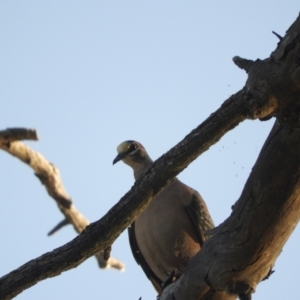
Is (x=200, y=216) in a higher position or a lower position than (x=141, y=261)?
lower

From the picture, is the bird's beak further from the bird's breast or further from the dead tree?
the dead tree

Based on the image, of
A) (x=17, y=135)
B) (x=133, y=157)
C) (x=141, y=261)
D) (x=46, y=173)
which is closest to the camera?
(x=17, y=135)

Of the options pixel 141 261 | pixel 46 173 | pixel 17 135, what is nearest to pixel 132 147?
pixel 46 173

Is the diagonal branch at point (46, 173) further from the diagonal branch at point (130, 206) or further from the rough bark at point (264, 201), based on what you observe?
the rough bark at point (264, 201)

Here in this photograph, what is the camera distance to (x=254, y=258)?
16.7ft

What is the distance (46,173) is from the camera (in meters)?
8.56

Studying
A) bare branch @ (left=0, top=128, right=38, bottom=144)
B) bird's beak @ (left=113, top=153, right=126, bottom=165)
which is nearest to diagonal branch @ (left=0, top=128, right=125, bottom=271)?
bare branch @ (left=0, top=128, right=38, bottom=144)

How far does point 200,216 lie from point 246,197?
301 cm

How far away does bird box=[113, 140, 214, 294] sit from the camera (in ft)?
25.5

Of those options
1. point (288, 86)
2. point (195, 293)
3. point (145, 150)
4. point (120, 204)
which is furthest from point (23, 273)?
point (145, 150)

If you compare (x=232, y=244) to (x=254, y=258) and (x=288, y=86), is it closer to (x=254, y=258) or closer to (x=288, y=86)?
(x=254, y=258)

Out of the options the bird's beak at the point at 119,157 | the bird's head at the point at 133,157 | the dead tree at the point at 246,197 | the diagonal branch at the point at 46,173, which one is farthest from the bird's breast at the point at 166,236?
the dead tree at the point at 246,197

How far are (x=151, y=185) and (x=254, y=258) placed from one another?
1149mm

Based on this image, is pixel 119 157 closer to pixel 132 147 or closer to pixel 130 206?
pixel 132 147
